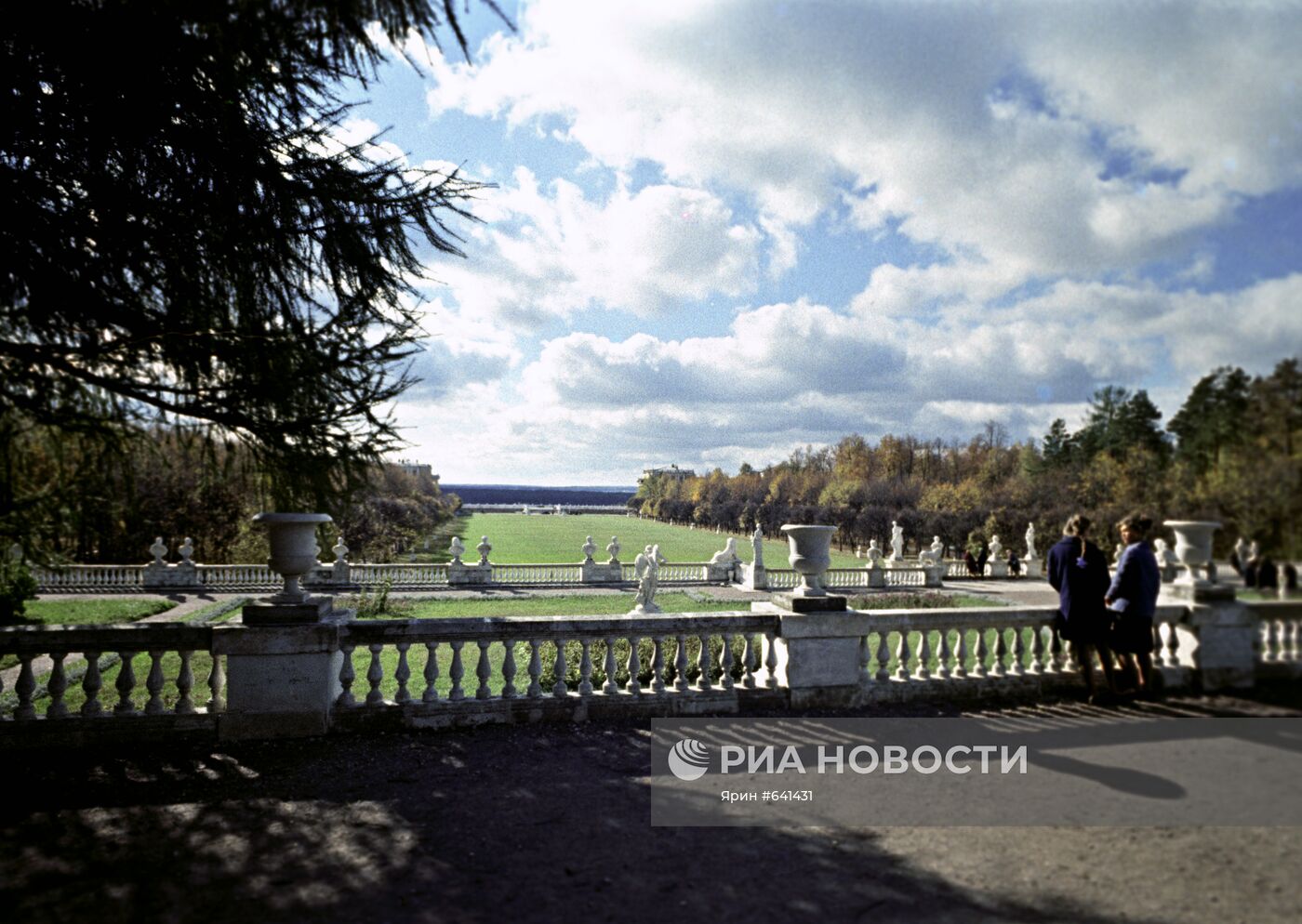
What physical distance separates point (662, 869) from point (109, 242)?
205 inches

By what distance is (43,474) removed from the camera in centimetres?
805

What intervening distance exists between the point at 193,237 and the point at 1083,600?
25.9 ft

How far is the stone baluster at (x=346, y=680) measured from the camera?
548 cm

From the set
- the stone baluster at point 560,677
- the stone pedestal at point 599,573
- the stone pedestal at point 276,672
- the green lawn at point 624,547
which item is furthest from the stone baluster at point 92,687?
the green lawn at point 624,547

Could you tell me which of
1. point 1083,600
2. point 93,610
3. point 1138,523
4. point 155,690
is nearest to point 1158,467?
point 1138,523

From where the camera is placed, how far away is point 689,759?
4859 millimetres

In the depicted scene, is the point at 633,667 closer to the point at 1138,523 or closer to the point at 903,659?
the point at 903,659

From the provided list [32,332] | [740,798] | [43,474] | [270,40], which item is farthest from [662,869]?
[43,474]

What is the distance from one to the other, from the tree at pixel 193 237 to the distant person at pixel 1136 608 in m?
6.06

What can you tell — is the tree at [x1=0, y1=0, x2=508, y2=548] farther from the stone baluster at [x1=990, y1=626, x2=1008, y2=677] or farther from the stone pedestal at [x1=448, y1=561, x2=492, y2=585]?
the stone pedestal at [x1=448, y1=561, x2=492, y2=585]

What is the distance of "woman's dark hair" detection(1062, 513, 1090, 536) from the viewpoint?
15.6ft

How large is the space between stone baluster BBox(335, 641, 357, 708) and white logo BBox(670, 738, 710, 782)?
2.67 meters

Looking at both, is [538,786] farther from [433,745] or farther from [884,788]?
[884,788]

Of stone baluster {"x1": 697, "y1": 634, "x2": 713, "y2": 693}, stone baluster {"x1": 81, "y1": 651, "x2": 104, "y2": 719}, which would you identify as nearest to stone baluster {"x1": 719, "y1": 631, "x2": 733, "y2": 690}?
stone baluster {"x1": 697, "y1": 634, "x2": 713, "y2": 693}
